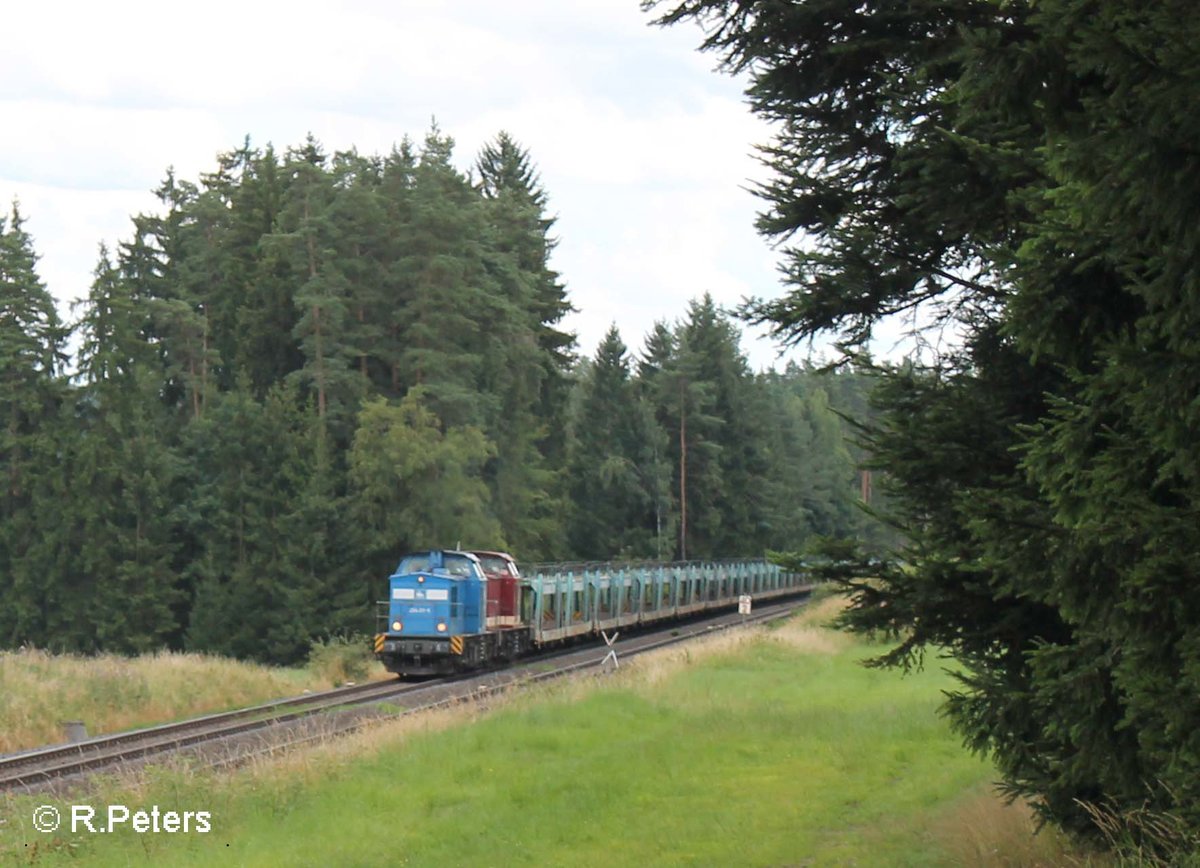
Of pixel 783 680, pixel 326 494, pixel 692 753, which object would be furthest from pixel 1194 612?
pixel 326 494

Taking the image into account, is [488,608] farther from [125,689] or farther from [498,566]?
[125,689]

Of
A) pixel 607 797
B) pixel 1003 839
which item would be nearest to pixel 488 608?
pixel 607 797

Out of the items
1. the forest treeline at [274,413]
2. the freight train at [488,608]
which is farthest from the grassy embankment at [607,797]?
the forest treeline at [274,413]

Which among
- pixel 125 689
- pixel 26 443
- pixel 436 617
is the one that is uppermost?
pixel 26 443

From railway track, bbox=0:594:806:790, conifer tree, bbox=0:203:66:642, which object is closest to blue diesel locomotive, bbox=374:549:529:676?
railway track, bbox=0:594:806:790

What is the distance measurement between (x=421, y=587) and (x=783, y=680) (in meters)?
10.0

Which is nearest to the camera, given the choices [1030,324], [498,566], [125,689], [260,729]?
A: [1030,324]

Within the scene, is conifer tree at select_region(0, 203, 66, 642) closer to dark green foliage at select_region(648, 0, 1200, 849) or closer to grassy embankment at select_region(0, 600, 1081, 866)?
grassy embankment at select_region(0, 600, 1081, 866)

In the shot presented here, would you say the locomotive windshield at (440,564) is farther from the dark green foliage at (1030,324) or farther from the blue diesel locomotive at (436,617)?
the dark green foliage at (1030,324)

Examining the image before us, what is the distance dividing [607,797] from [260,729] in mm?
9445

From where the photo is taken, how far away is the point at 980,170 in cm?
866

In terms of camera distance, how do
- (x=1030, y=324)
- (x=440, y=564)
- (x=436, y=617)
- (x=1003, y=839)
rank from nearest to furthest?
(x=1030, y=324) < (x=1003, y=839) < (x=436, y=617) < (x=440, y=564)

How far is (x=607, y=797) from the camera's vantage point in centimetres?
1186

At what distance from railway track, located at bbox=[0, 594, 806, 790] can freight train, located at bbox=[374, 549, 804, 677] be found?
0.77 metres
